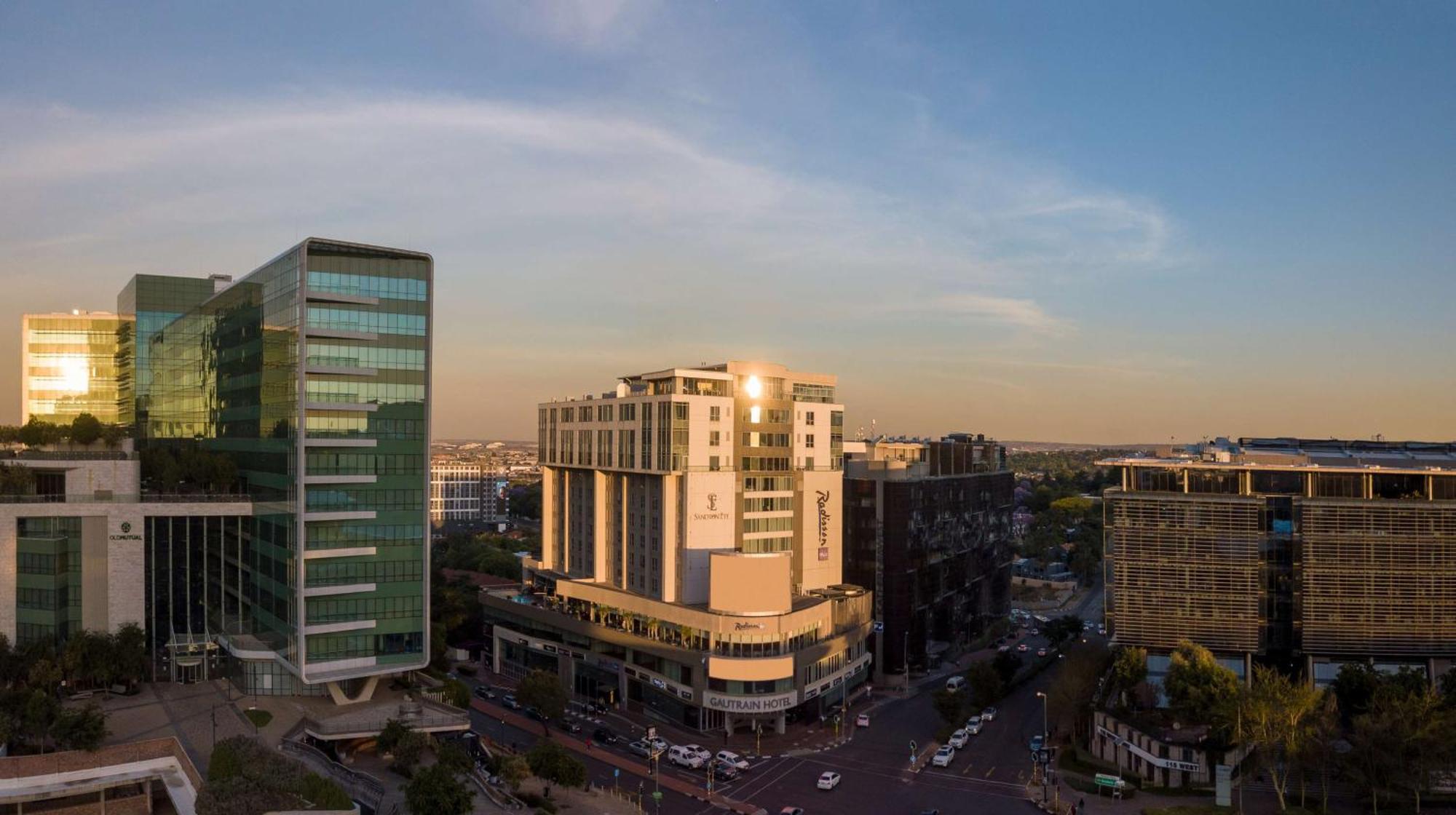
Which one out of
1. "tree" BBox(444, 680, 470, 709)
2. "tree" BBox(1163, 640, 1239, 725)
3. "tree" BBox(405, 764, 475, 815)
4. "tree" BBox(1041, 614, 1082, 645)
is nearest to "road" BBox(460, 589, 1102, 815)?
"tree" BBox(444, 680, 470, 709)

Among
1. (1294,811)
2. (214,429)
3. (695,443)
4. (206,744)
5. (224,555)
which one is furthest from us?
(695,443)

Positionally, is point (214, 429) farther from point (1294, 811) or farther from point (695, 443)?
point (1294, 811)

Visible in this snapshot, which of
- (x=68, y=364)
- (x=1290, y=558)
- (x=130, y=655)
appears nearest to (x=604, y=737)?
(x=130, y=655)

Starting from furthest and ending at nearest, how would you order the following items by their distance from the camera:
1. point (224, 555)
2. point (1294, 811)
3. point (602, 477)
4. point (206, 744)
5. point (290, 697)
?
point (602, 477)
point (224, 555)
point (290, 697)
point (1294, 811)
point (206, 744)

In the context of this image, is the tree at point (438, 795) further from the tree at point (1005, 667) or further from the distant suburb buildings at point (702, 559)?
the tree at point (1005, 667)

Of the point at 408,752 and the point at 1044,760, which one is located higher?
the point at 408,752

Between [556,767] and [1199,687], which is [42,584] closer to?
[556,767]

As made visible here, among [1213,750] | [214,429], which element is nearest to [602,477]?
[214,429]

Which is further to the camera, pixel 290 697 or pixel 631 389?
pixel 631 389
